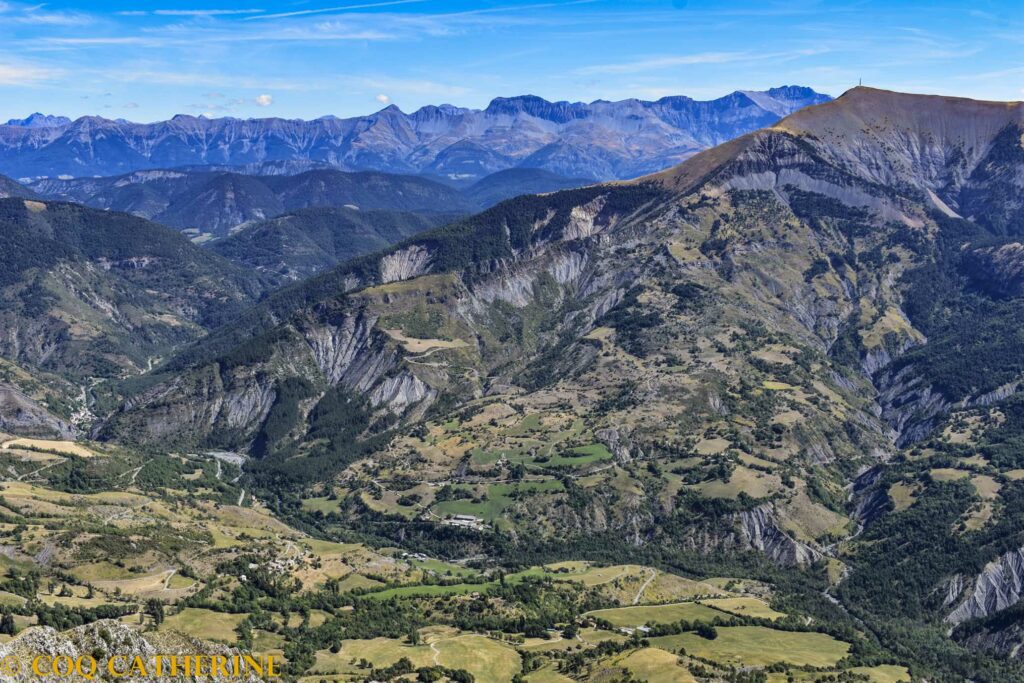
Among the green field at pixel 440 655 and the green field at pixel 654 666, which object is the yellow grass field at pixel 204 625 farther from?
the green field at pixel 654 666

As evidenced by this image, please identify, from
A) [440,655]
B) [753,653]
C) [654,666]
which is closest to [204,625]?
[440,655]

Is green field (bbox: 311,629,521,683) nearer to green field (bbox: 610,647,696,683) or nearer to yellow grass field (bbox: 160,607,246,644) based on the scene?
yellow grass field (bbox: 160,607,246,644)

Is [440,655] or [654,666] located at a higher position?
[654,666]

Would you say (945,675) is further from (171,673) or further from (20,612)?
(20,612)

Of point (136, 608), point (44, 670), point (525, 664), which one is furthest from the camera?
point (136, 608)

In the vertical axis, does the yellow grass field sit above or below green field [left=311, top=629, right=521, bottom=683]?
above

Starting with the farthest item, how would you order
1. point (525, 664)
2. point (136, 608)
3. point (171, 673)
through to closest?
point (136, 608) < point (525, 664) < point (171, 673)

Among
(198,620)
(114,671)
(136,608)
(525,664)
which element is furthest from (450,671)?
(114,671)

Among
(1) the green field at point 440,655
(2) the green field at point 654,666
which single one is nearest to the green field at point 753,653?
(2) the green field at point 654,666

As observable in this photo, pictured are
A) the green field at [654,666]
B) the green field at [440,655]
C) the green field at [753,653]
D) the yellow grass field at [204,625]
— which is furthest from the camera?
the green field at [753,653]

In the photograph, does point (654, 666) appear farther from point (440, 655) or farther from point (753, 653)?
point (440, 655)

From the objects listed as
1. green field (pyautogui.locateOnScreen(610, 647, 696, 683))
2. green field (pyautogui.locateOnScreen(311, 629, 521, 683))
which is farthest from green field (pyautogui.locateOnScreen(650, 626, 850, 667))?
green field (pyautogui.locateOnScreen(311, 629, 521, 683))
